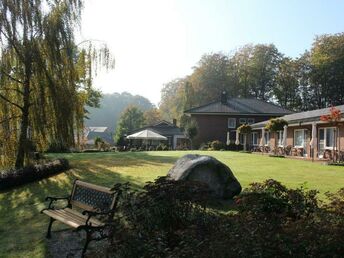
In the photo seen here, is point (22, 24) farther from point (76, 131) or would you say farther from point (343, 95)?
point (343, 95)

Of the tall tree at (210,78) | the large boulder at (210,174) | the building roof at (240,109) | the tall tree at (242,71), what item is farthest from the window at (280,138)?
the tall tree at (242,71)

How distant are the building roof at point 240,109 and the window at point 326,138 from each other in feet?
72.1

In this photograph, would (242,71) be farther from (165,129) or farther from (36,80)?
(36,80)

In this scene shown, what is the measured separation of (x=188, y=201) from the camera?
217 inches

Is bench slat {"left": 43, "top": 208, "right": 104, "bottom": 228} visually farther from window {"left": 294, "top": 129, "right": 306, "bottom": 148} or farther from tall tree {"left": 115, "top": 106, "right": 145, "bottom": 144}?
tall tree {"left": 115, "top": 106, "right": 145, "bottom": 144}

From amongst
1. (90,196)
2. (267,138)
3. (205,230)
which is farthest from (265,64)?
(205,230)

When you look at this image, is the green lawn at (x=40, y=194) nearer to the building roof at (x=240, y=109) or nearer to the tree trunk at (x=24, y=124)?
the tree trunk at (x=24, y=124)

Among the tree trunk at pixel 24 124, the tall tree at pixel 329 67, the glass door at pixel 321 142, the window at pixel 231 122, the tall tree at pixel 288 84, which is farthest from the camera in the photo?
the tall tree at pixel 288 84

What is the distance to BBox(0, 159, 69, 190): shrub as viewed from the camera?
13750 millimetres

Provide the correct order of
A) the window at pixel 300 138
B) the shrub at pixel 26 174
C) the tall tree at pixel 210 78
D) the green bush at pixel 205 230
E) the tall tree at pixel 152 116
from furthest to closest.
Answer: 1. the tall tree at pixel 152 116
2. the tall tree at pixel 210 78
3. the window at pixel 300 138
4. the shrub at pixel 26 174
5. the green bush at pixel 205 230

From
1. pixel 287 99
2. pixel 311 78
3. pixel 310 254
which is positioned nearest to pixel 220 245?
pixel 310 254

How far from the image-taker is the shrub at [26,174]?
13.8 metres

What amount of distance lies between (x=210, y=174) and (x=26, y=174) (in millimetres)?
7719

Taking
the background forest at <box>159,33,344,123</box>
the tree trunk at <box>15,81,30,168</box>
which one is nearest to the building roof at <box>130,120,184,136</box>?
the background forest at <box>159,33,344,123</box>
